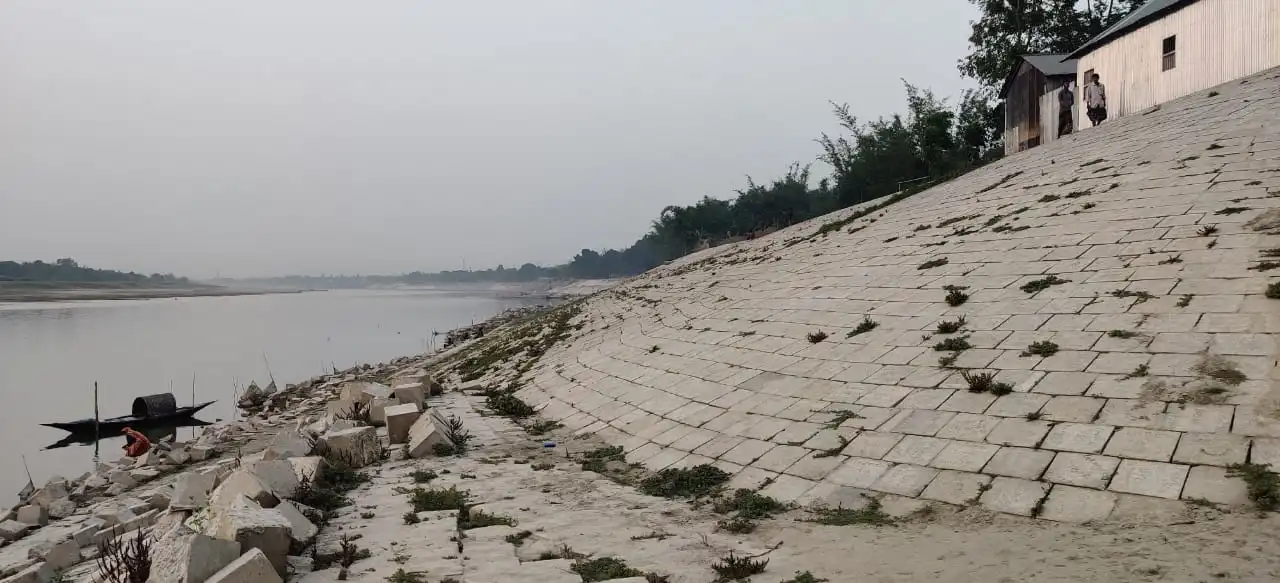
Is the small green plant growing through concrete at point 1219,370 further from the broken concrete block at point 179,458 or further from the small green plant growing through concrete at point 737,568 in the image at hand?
the broken concrete block at point 179,458

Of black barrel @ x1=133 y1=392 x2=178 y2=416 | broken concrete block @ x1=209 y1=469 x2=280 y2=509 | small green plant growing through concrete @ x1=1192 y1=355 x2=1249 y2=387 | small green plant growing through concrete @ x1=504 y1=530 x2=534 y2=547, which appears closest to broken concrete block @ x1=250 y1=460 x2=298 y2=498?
broken concrete block @ x1=209 y1=469 x2=280 y2=509

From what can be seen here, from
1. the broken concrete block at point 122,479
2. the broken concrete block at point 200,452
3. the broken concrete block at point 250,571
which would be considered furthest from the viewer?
the broken concrete block at point 200,452

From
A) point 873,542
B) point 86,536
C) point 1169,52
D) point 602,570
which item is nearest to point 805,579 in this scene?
point 873,542

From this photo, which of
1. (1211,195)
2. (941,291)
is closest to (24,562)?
(941,291)

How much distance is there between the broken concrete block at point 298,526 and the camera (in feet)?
16.3

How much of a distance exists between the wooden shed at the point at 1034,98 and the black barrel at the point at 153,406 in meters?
29.8

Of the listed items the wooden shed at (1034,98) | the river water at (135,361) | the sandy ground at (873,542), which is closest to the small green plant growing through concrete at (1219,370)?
the sandy ground at (873,542)

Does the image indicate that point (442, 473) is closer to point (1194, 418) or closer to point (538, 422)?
point (538, 422)

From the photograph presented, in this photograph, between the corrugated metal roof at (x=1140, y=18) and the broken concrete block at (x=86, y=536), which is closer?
the broken concrete block at (x=86, y=536)

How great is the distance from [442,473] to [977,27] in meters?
39.6

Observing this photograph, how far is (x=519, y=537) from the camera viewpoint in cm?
534

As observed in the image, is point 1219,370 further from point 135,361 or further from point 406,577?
point 135,361

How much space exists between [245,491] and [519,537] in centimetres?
222

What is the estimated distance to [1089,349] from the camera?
22.0 ft
